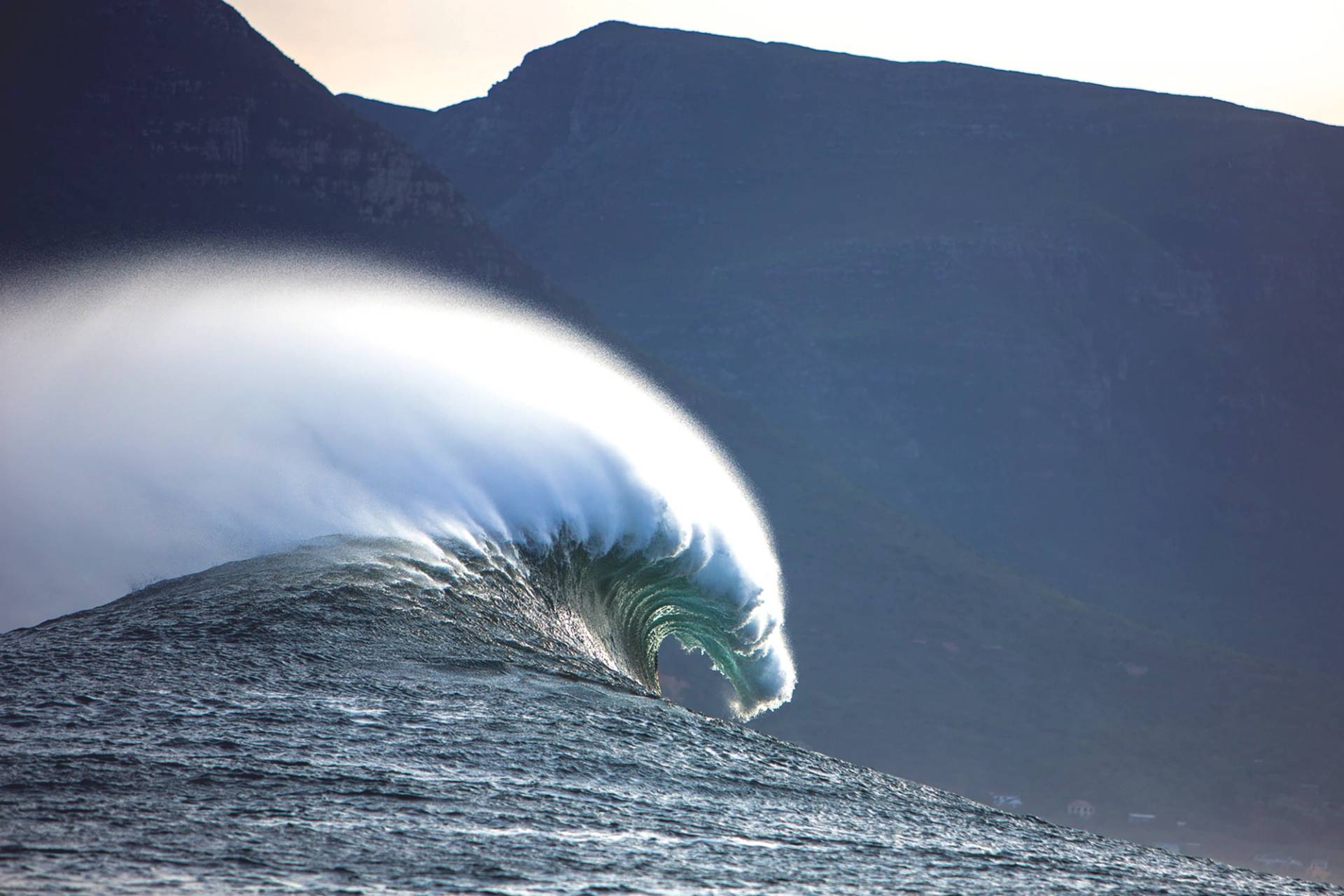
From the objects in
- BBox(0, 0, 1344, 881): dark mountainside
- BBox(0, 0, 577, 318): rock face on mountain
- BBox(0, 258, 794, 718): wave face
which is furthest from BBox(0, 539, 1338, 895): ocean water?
BBox(0, 0, 577, 318): rock face on mountain

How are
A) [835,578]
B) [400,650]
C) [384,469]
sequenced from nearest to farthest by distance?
1. [400,650]
2. [384,469]
3. [835,578]

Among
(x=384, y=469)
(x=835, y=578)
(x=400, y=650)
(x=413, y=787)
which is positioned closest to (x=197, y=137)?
(x=835, y=578)

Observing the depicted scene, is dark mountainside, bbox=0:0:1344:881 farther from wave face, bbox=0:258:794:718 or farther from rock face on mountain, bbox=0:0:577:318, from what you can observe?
wave face, bbox=0:258:794:718

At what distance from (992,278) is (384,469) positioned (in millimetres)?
132222

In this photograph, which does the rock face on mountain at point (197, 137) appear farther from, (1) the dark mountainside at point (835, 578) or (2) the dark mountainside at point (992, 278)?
(2) the dark mountainside at point (992, 278)

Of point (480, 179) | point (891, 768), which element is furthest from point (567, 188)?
point (891, 768)

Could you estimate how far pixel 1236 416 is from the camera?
14425 cm

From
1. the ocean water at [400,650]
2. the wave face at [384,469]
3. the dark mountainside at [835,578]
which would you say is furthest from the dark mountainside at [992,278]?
the ocean water at [400,650]

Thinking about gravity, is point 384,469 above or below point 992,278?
below

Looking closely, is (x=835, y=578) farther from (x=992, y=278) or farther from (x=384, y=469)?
(x=384, y=469)

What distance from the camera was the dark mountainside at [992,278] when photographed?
12888 cm

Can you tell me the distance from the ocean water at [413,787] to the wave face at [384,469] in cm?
380

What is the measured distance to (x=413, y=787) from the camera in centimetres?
591

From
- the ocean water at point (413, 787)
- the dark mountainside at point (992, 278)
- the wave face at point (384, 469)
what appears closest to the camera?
the ocean water at point (413, 787)
